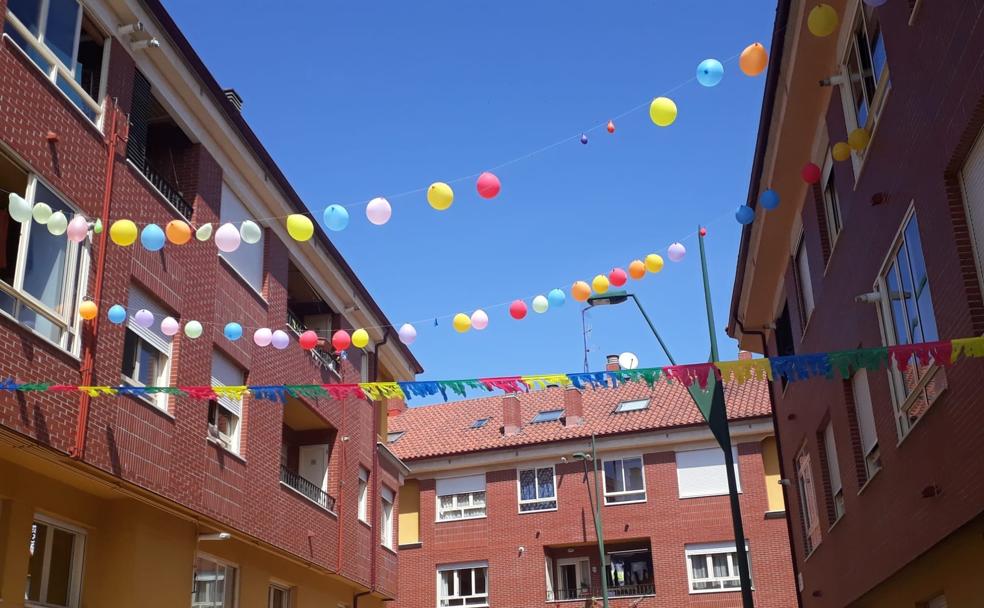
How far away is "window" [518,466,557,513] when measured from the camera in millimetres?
36375

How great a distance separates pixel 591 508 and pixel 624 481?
4.70 ft

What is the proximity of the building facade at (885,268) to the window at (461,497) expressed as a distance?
1880cm

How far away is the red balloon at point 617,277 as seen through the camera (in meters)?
13.0

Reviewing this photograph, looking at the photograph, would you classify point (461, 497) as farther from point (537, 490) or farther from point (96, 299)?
point (96, 299)

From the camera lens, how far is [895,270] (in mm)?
11977

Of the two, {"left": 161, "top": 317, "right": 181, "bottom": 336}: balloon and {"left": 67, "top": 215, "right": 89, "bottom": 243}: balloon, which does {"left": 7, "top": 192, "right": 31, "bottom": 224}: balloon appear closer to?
{"left": 67, "top": 215, "right": 89, "bottom": 243}: balloon

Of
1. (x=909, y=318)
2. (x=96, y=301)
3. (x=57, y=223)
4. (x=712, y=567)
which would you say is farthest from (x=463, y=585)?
(x=57, y=223)

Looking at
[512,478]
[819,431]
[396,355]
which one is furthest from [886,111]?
[512,478]

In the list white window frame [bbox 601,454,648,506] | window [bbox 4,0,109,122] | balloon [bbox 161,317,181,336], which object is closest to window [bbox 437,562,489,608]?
white window frame [bbox 601,454,648,506]

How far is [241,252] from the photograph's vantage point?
17.8 m

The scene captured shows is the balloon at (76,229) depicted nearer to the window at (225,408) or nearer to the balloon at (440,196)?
the balloon at (440,196)

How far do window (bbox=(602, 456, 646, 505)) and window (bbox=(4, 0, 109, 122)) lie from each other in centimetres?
2549

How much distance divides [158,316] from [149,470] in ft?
7.32

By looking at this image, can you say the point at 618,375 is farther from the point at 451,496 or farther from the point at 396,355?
the point at 451,496
